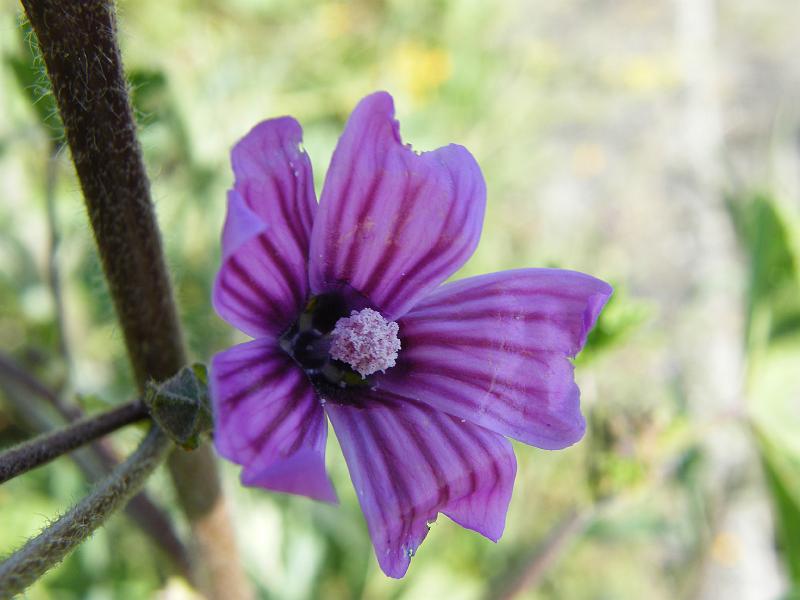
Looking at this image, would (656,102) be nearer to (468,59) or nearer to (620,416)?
(468,59)

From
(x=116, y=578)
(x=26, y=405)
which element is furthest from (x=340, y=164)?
(x=116, y=578)

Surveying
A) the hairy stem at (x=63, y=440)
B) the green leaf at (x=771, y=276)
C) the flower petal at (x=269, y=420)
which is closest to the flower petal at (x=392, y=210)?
the flower petal at (x=269, y=420)

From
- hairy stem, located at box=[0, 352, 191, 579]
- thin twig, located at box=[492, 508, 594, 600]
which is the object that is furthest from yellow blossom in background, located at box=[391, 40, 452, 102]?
hairy stem, located at box=[0, 352, 191, 579]

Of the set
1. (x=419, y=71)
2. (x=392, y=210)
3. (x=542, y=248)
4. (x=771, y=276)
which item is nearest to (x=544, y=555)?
(x=771, y=276)

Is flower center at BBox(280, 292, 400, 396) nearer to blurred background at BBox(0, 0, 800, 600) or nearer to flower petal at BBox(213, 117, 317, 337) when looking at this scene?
flower petal at BBox(213, 117, 317, 337)

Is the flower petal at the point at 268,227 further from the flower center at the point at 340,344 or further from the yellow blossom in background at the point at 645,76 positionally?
the yellow blossom in background at the point at 645,76
